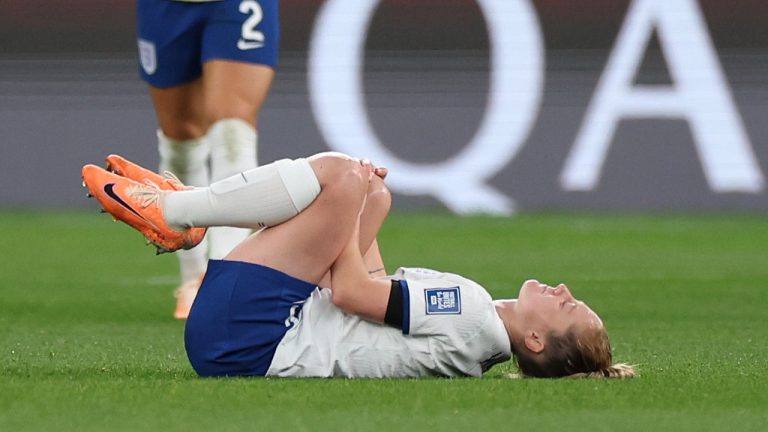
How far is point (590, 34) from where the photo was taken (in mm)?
11758

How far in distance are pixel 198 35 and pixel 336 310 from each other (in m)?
2.24

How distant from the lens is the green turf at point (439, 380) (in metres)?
3.27

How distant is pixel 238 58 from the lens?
5.70 metres

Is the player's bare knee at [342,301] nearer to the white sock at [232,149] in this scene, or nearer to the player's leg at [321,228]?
the player's leg at [321,228]

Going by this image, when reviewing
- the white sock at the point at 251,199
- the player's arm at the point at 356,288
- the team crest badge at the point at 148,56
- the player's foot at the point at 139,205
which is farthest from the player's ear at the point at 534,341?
the team crest badge at the point at 148,56

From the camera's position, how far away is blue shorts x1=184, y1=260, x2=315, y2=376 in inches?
153

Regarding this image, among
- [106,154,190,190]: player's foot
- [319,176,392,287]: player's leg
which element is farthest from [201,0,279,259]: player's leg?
[319,176,392,287]: player's leg

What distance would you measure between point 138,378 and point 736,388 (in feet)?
4.66

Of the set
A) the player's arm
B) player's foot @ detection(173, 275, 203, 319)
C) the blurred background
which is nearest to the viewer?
the player's arm

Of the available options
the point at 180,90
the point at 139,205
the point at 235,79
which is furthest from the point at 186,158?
the point at 139,205

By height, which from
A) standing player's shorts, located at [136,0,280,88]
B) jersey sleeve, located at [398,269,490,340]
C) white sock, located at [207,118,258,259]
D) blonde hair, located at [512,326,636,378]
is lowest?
blonde hair, located at [512,326,636,378]

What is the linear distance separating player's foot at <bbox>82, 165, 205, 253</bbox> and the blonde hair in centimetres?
88

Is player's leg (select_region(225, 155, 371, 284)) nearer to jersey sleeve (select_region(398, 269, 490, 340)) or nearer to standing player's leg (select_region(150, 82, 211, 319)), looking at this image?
jersey sleeve (select_region(398, 269, 490, 340))

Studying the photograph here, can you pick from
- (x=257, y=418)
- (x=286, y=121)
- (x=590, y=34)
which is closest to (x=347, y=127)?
(x=286, y=121)
